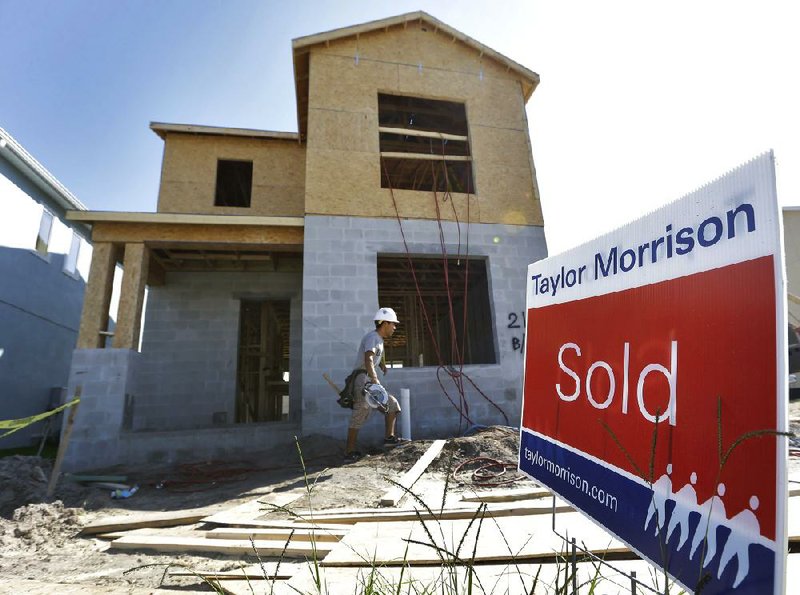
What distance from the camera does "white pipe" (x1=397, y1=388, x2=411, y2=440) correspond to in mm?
7195

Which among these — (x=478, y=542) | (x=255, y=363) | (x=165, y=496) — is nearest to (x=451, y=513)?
(x=478, y=542)

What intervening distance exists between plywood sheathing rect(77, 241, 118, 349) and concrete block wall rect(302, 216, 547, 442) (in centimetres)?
374

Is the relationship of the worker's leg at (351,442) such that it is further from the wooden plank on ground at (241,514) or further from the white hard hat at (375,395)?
the wooden plank on ground at (241,514)

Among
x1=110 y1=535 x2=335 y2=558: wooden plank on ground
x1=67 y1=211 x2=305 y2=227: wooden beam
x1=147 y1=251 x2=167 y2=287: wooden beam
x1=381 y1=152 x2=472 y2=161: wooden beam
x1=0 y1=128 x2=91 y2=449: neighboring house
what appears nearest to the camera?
x1=110 y1=535 x2=335 y2=558: wooden plank on ground

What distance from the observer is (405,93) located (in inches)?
401

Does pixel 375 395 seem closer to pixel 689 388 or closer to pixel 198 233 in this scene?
pixel 198 233

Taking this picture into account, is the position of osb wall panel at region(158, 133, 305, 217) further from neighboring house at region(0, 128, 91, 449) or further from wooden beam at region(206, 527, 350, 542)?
wooden beam at region(206, 527, 350, 542)

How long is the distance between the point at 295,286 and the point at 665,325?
10.5 m

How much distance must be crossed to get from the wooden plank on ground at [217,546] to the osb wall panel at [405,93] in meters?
6.49

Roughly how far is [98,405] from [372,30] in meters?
10.1

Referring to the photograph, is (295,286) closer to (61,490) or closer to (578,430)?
(61,490)

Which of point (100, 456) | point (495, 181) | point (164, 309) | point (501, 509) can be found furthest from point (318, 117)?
point (501, 509)

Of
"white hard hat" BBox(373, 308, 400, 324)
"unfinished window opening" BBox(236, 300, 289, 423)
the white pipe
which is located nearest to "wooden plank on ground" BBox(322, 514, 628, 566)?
"white hard hat" BBox(373, 308, 400, 324)

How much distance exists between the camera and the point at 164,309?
10367mm
